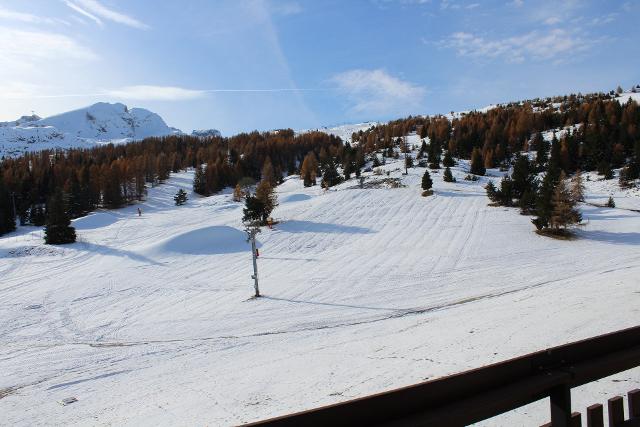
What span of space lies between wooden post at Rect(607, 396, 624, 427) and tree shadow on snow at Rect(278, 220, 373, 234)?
37023 mm

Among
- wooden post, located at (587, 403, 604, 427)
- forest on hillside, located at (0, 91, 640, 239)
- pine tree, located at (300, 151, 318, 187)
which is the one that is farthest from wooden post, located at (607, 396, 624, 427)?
pine tree, located at (300, 151, 318, 187)

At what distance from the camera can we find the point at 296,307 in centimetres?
2042

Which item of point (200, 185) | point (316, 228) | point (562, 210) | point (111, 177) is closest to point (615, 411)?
point (562, 210)

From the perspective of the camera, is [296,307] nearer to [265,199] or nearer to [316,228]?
[316,228]

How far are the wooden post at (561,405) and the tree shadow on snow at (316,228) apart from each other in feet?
122

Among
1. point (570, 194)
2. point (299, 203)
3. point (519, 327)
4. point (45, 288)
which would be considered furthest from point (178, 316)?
point (299, 203)

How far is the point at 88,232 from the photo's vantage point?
47062 millimetres

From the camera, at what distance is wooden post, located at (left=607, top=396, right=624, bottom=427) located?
7.75ft

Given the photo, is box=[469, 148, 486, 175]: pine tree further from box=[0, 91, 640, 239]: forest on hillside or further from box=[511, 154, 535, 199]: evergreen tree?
box=[511, 154, 535, 199]: evergreen tree

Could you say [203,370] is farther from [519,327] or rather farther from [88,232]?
[88,232]

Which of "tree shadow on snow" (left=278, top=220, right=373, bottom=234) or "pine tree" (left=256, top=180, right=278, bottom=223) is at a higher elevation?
"pine tree" (left=256, top=180, right=278, bottom=223)

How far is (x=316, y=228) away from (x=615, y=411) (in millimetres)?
39644

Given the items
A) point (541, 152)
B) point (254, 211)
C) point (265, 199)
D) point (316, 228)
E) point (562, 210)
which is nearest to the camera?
point (562, 210)

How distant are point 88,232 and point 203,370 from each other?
41.7 meters
